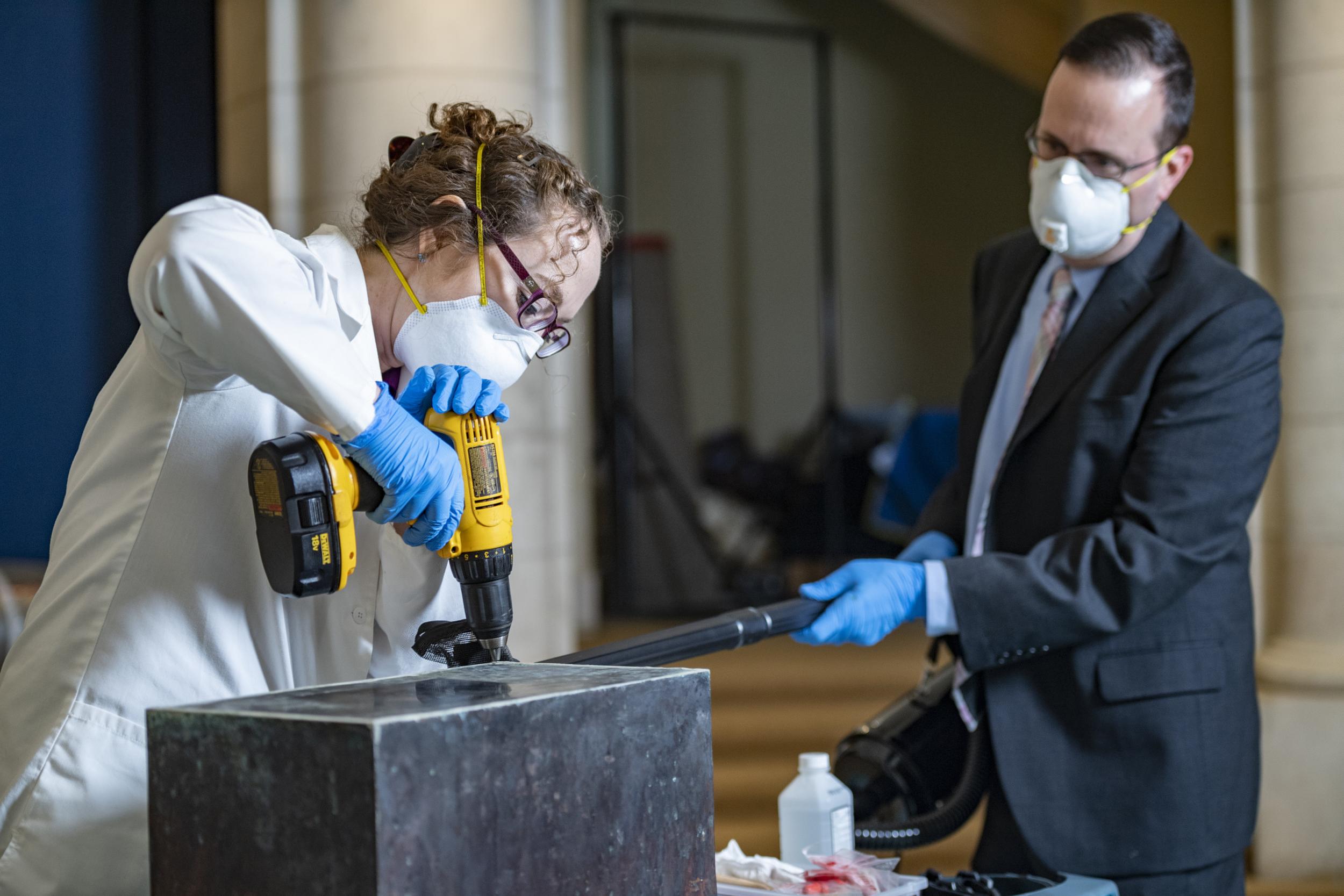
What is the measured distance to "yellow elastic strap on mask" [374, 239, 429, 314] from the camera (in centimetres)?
135

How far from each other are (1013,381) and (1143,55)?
51 centimetres

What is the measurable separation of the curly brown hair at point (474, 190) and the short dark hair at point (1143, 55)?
899 millimetres

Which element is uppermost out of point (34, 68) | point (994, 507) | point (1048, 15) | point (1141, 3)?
point (1048, 15)

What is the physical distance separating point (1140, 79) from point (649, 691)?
1330mm

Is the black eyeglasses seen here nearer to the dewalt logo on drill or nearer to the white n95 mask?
the white n95 mask

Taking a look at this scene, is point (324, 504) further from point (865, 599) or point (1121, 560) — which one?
point (1121, 560)

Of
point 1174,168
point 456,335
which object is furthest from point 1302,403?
point 456,335

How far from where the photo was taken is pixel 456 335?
4.46 feet

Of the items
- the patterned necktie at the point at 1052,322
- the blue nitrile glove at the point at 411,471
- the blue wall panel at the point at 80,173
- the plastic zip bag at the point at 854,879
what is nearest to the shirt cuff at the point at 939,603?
the patterned necktie at the point at 1052,322

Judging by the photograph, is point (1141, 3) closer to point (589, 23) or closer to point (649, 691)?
point (589, 23)

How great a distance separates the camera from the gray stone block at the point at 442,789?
838mm

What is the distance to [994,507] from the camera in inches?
75.9

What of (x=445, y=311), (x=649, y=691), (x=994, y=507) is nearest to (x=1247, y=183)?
(x=994, y=507)

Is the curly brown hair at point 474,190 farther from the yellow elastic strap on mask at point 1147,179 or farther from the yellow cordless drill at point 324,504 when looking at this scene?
the yellow elastic strap on mask at point 1147,179
